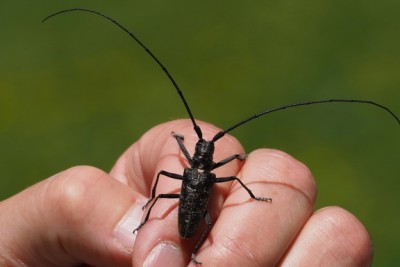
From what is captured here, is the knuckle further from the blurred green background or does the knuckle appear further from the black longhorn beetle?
the blurred green background

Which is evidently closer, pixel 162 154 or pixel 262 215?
pixel 262 215

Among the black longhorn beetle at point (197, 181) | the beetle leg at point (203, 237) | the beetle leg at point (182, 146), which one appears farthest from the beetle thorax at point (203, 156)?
the beetle leg at point (203, 237)

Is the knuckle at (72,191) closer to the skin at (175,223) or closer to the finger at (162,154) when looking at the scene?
the skin at (175,223)

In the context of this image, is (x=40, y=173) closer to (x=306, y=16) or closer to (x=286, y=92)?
(x=286, y=92)

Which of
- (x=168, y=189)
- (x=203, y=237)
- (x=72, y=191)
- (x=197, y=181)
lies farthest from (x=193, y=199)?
(x=72, y=191)

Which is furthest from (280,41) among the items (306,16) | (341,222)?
(341,222)

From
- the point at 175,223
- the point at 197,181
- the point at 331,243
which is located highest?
the point at 197,181

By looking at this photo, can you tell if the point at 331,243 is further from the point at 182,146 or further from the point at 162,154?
the point at 162,154
